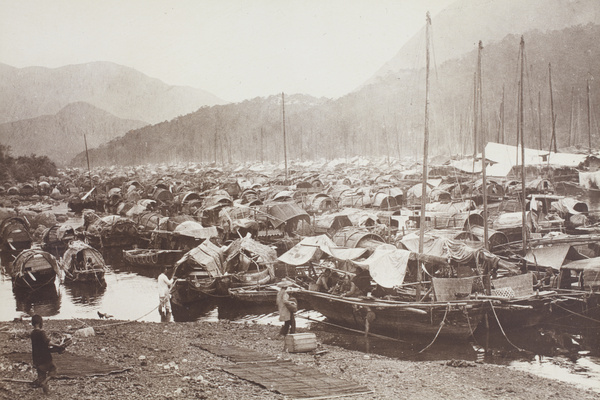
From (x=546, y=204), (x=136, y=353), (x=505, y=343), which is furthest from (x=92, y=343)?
(x=546, y=204)

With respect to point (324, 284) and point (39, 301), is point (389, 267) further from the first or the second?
point (39, 301)

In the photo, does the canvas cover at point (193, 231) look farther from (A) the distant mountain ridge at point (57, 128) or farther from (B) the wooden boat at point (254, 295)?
(A) the distant mountain ridge at point (57, 128)

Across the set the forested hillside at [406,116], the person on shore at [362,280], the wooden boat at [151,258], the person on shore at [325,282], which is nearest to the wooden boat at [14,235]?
the wooden boat at [151,258]

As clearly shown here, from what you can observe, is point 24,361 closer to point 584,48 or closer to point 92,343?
point 92,343

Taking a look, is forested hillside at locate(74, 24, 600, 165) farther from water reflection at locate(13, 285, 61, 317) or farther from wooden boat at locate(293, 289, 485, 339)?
water reflection at locate(13, 285, 61, 317)

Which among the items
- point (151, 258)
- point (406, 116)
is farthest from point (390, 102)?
point (151, 258)

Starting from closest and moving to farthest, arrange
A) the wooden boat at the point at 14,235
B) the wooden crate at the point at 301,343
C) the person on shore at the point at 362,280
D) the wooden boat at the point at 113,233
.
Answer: the wooden crate at the point at 301,343, the person on shore at the point at 362,280, the wooden boat at the point at 14,235, the wooden boat at the point at 113,233
